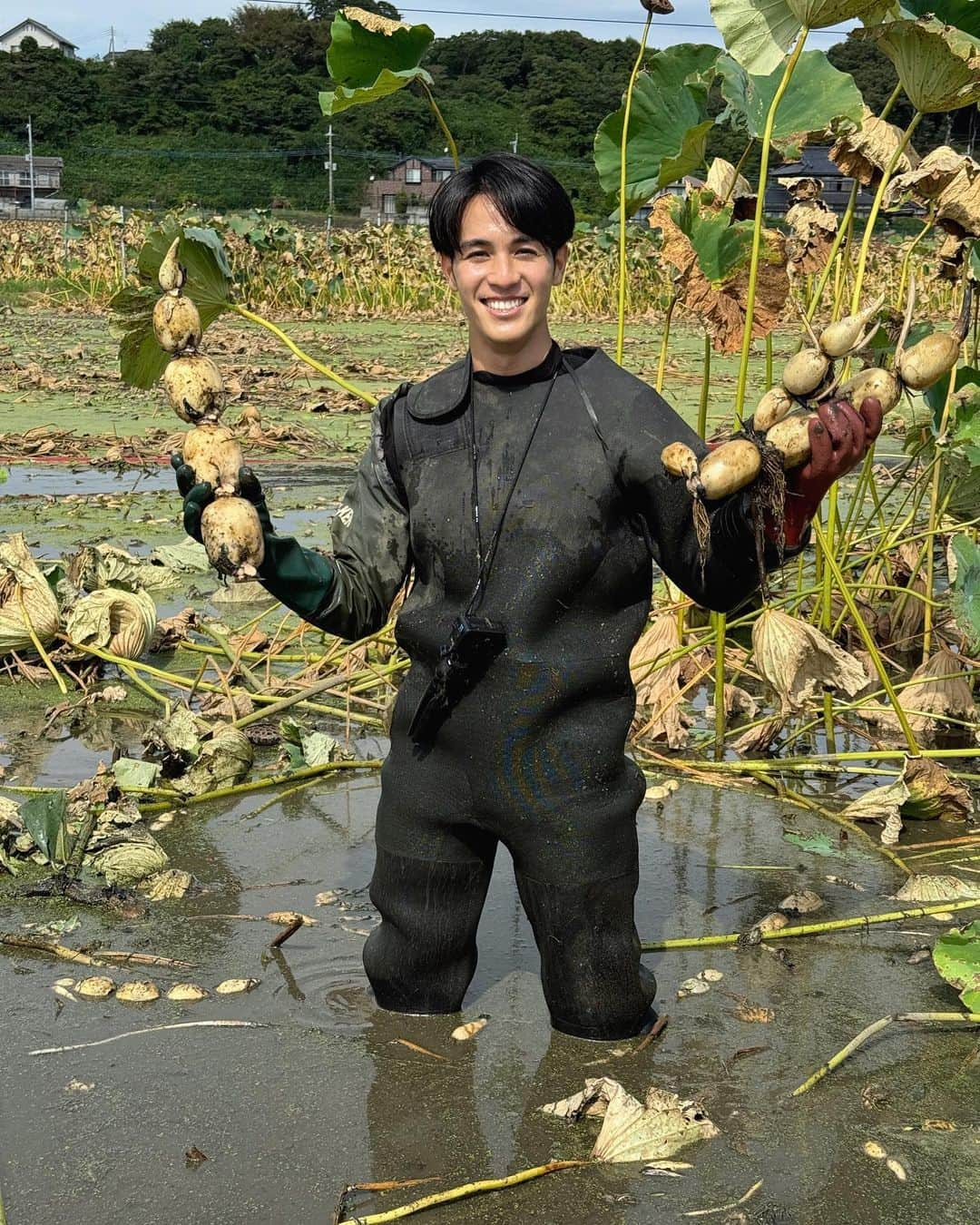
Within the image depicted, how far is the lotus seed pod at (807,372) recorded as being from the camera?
6.19 ft

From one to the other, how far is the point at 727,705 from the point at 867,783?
0.49 m

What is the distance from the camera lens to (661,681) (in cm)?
369

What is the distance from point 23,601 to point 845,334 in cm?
284

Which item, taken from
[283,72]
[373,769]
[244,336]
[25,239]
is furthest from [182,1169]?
[283,72]

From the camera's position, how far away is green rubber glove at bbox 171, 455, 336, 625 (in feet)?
6.56

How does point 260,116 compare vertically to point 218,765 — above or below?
above

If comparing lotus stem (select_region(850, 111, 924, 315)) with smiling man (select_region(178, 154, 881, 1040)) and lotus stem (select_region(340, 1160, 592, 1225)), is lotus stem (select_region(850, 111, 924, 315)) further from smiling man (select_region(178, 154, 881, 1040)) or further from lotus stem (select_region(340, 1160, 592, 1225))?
lotus stem (select_region(340, 1160, 592, 1225))

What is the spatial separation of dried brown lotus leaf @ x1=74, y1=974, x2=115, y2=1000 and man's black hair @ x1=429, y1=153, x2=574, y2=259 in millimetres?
1313

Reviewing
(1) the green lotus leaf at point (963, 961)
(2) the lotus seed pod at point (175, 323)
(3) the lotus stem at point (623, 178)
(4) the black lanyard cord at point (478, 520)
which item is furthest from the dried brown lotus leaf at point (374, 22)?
(1) the green lotus leaf at point (963, 961)

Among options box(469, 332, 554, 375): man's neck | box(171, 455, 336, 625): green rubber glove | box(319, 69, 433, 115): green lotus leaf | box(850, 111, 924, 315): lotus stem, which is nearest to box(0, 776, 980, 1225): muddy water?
box(171, 455, 336, 625): green rubber glove

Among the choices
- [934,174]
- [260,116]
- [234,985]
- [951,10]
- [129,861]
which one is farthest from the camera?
[260,116]

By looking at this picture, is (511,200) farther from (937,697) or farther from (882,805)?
(937,697)

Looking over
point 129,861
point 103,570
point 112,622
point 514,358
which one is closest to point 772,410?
point 514,358

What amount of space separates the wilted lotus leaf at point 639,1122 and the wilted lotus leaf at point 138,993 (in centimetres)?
73
